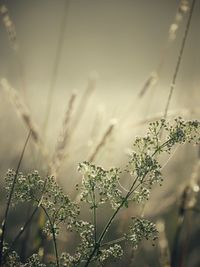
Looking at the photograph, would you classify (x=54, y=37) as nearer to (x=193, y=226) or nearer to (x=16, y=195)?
(x=193, y=226)

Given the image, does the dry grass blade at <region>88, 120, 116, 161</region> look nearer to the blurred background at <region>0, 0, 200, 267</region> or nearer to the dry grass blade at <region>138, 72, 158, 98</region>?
the blurred background at <region>0, 0, 200, 267</region>

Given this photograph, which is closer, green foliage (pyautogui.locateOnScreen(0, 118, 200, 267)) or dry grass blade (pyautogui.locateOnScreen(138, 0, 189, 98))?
green foliage (pyautogui.locateOnScreen(0, 118, 200, 267))

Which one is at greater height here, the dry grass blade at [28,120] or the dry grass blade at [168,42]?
the dry grass blade at [168,42]

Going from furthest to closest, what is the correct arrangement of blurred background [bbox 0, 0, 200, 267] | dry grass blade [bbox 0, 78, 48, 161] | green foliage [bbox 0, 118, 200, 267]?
blurred background [bbox 0, 0, 200, 267] → dry grass blade [bbox 0, 78, 48, 161] → green foliage [bbox 0, 118, 200, 267]

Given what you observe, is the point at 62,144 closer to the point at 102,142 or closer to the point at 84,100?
the point at 102,142

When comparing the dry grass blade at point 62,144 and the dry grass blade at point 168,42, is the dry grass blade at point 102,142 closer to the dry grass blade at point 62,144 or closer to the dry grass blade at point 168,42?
the dry grass blade at point 62,144

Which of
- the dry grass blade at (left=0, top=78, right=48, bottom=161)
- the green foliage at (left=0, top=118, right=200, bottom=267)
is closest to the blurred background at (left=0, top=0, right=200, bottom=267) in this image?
the dry grass blade at (left=0, top=78, right=48, bottom=161)

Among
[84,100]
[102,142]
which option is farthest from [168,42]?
[102,142]

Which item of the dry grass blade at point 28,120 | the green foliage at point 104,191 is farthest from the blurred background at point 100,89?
the green foliage at point 104,191

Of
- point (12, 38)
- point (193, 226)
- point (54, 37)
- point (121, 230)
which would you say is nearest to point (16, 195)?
point (121, 230)
